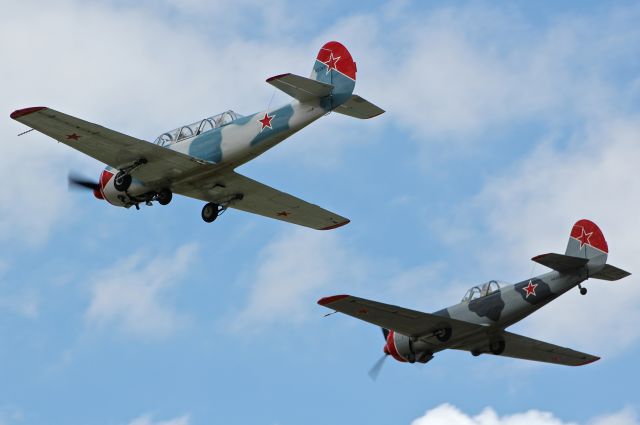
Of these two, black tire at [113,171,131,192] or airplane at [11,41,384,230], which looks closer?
airplane at [11,41,384,230]

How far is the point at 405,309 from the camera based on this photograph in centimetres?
3309

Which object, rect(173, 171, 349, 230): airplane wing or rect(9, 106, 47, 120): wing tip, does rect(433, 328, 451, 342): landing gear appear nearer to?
rect(173, 171, 349, 230): airplane wing

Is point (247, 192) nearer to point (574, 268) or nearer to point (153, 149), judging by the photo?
point (153, 149)

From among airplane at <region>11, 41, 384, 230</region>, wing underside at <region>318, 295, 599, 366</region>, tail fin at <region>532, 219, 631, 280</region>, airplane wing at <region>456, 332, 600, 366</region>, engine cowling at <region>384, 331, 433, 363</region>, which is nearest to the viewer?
airplane at <region>11, 41, 384, 230</region>

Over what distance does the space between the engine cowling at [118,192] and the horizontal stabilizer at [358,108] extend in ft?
16.2

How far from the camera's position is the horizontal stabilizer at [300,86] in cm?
2781

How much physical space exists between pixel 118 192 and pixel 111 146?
1.89 m

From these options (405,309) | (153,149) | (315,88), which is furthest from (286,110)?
(405,309)

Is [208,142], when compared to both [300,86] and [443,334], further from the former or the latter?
[443,334]

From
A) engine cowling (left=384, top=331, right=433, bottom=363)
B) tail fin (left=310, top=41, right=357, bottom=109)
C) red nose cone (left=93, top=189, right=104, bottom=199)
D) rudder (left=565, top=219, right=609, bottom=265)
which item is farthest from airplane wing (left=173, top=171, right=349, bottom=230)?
rudder (left=565, top=219, right=609, bottom=265)

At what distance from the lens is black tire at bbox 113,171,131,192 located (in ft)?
100

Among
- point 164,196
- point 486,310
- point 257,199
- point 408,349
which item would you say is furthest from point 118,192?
point 486,310

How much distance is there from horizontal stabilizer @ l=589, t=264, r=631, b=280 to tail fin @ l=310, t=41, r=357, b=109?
25.5 ft

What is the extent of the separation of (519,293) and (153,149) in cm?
962
